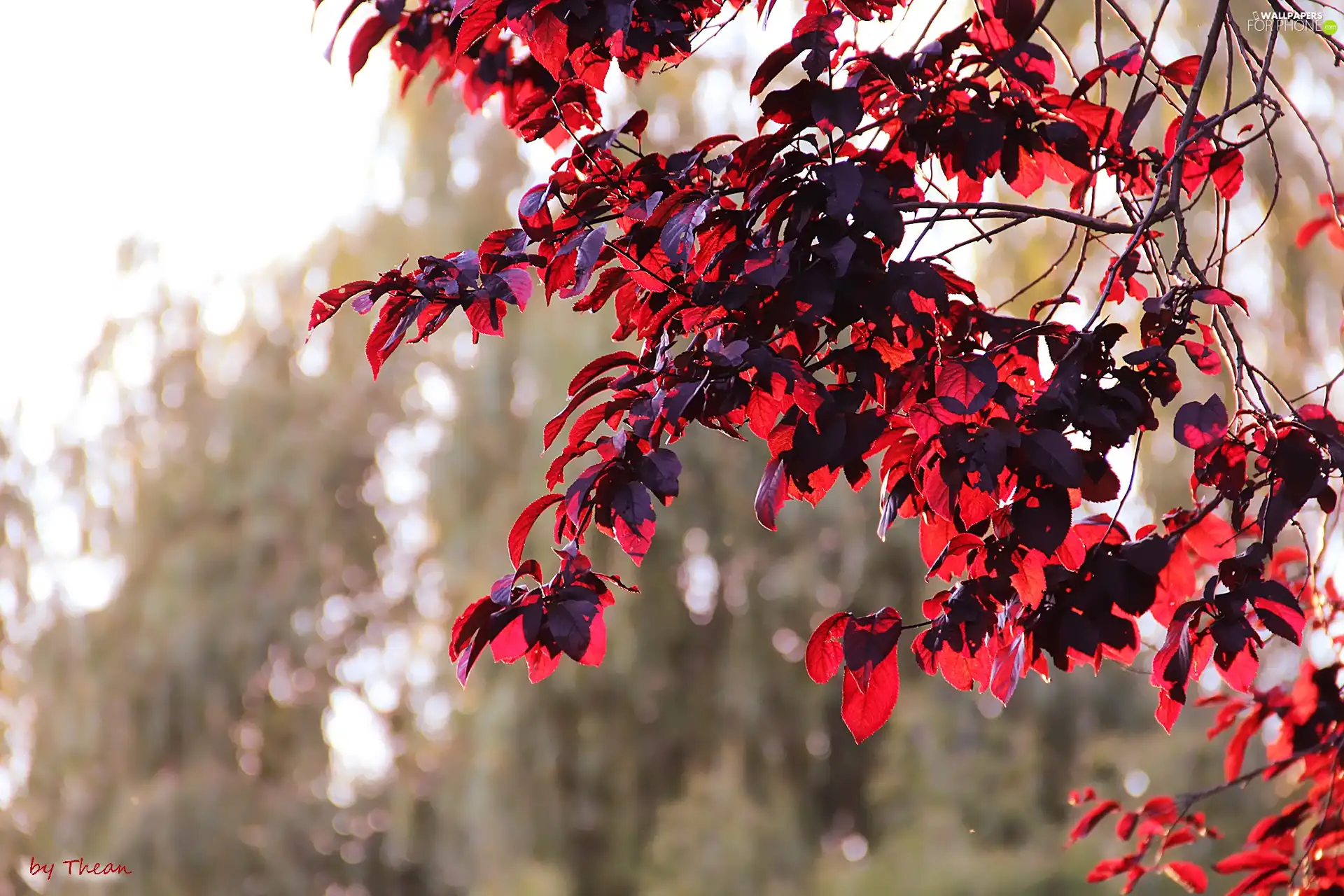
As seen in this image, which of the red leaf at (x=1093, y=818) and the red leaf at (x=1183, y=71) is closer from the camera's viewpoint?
the red leaf at (x=1183, y=71)

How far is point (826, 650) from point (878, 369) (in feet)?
0.87

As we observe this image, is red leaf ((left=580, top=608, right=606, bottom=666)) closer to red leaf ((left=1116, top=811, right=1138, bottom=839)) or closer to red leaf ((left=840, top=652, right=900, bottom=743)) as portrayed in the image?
red leaf ((left=840, top=652, right=900, bottom=743))

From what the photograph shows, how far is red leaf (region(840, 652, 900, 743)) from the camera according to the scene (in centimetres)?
95

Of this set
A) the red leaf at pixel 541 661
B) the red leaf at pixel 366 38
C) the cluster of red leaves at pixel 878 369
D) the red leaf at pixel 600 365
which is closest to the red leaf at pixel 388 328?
the cluster of red leaves at pixel 878 369

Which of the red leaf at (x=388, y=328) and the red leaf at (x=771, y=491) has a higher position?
the red leaf at (x=388, y=328)

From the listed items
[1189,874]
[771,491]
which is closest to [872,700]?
[771,491]

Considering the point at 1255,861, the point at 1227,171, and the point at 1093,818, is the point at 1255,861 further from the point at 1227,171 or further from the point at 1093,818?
the point at 1227,171

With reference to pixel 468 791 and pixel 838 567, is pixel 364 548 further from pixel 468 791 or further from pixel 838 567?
pixel 838 567

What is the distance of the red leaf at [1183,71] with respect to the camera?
3.86 feet

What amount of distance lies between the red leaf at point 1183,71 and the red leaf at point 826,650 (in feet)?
2.14

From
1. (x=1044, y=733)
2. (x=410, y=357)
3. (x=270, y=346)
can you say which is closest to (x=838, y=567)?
(x=1044, y=733)

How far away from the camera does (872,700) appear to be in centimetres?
95

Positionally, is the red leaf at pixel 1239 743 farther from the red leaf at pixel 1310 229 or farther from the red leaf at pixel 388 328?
the red leaf at pixel 388 328

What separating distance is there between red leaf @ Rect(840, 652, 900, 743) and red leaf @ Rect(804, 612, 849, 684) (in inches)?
2.7
